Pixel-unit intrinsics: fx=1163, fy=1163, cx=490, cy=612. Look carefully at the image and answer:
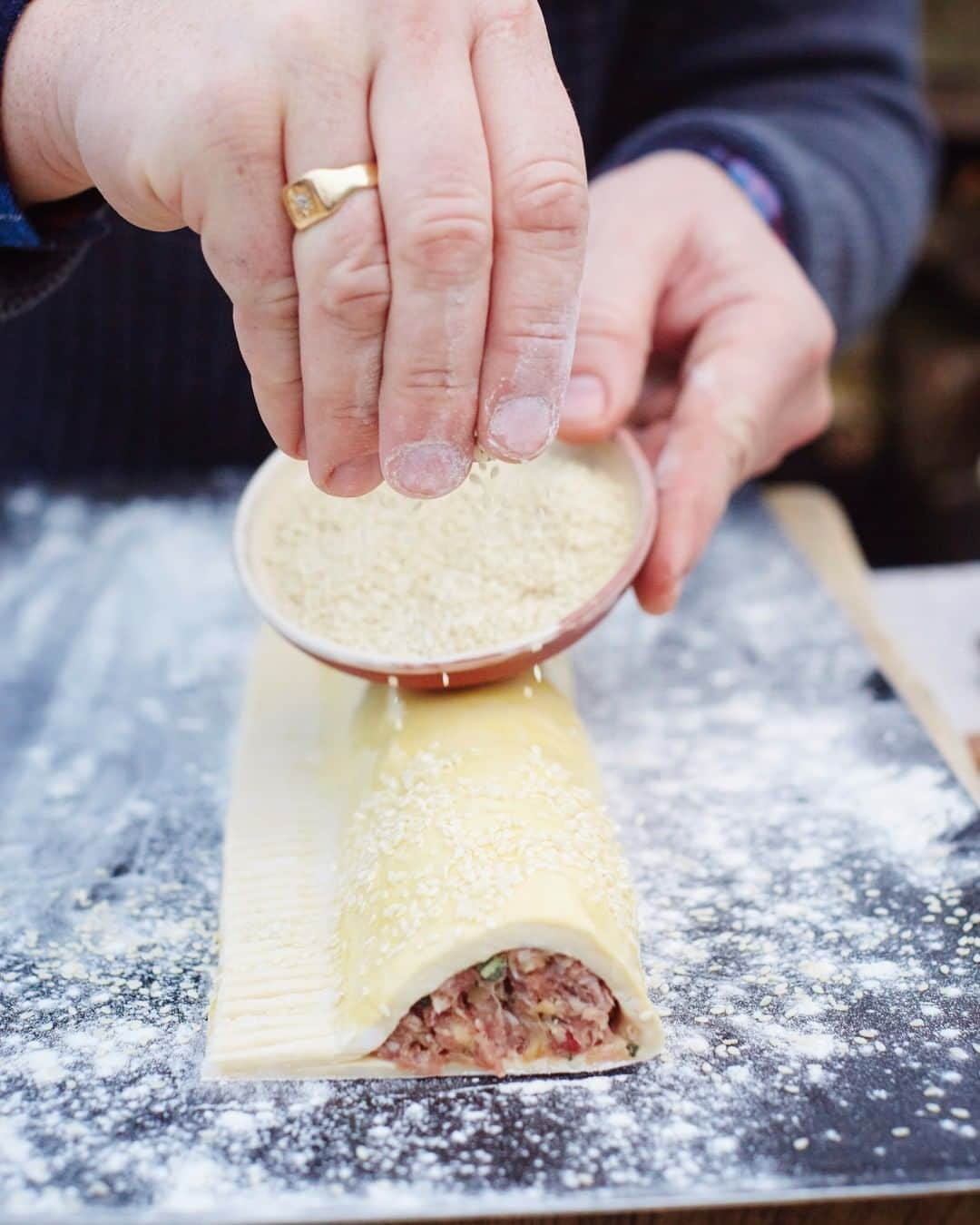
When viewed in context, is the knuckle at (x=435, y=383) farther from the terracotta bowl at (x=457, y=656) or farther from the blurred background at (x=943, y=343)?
the blurred background at (x=943, y=343)

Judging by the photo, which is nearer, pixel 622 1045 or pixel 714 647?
pixel 622 1045

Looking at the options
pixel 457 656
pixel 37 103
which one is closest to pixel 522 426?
pixel 457 656

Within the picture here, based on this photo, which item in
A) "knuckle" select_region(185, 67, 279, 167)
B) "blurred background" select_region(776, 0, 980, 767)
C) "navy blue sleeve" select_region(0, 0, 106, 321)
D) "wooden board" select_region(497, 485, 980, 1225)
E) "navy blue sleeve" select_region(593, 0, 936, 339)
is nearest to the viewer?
"knuckle" select_region(185, 67, 279, 167)

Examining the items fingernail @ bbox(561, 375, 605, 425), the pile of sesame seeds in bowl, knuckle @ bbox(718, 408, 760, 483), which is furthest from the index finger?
knuckle @ bbox(718, 408, 760, 483)

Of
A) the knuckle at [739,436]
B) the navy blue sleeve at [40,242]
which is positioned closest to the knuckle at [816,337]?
the knuckle at [739,436]

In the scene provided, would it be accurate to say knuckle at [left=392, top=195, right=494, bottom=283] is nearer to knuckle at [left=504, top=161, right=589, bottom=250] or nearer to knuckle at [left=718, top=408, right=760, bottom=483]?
knuckle at [left=504, top=161, right=589, bottom=250]

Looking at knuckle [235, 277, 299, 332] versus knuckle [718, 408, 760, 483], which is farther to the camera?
knuckle [718, 408, 760, 483]

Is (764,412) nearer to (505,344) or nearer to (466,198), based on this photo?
(505,344)

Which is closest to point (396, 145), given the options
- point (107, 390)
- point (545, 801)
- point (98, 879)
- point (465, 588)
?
point (465, 588)
